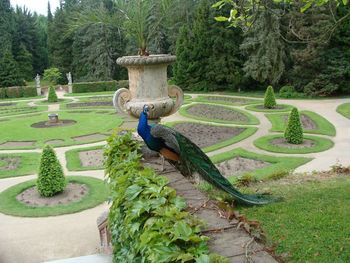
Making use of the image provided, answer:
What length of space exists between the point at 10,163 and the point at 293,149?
9.73m

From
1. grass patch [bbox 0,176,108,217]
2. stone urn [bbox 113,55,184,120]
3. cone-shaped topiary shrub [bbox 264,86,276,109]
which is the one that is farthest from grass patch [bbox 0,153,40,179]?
cone-shaped topiary shrub [bbox 264,86,276,109]

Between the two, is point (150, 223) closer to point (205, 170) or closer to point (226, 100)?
point (205, 170)

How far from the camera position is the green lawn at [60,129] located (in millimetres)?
17797

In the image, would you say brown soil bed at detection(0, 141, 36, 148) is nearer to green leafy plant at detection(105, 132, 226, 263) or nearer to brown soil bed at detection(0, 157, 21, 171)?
brown soil bed at detection(0, 157, 21, 171)

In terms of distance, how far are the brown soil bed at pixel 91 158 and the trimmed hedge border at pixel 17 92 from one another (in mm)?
22017

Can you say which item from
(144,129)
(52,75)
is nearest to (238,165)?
(144,129)

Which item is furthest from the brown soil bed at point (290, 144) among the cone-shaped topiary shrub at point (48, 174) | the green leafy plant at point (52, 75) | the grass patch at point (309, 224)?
the green leafy plant at point (52, 75)

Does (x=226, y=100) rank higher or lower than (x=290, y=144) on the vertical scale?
higher

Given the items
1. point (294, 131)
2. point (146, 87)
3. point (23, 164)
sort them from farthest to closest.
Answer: point (294, 131), point (23, 164), point (146, 87)

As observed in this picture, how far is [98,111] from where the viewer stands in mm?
24547

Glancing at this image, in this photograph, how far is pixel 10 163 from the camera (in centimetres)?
1416

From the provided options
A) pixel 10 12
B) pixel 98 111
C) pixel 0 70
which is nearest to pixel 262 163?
pixel 98 111

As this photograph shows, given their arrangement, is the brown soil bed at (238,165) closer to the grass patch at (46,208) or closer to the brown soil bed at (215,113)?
the grass patch at (46,208)

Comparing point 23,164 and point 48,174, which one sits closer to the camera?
point 48,174
